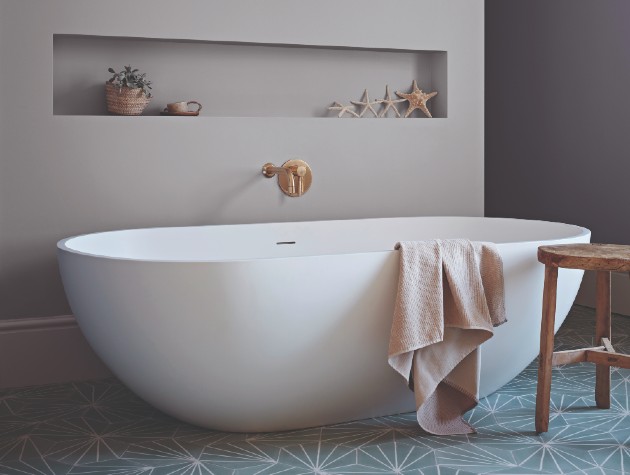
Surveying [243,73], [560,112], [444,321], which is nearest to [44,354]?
[243,73]

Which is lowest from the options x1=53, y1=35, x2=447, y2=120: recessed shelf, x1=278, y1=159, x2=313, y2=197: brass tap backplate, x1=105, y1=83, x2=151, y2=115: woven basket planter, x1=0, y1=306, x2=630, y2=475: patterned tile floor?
x1=0, y1=306, x2=630, y2=475: patterned tile floor

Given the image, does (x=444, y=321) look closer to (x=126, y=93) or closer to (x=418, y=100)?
(x=126, y=93)

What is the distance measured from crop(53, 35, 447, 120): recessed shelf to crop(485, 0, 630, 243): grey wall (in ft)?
3.38

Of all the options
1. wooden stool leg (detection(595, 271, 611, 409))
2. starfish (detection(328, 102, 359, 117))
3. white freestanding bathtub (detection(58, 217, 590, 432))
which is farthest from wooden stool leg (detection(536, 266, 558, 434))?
starfish (detection(328, 102, 359, 117))

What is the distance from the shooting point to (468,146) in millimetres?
3879

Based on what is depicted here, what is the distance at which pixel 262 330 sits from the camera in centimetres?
224

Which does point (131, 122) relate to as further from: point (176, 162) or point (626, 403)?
point (626, 403)

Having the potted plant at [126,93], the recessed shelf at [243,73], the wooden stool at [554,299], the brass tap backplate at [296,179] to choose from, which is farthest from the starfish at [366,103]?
the wooden stool at [554,299]

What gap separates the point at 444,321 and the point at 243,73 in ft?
5.66

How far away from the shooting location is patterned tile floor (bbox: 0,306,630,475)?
2.20 m

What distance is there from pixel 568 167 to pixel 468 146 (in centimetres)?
100

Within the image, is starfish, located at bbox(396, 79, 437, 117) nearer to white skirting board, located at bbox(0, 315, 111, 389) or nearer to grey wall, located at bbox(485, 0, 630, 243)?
grey wall, located at bbox(485, 0, 630, 243)

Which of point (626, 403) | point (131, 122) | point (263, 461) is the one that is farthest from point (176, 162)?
point (626, 403)

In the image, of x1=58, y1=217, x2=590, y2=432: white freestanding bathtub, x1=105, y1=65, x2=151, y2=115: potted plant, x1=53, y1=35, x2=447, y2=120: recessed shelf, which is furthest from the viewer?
x1=53, y1=35, x2=447, y2=120: recessed shelf
